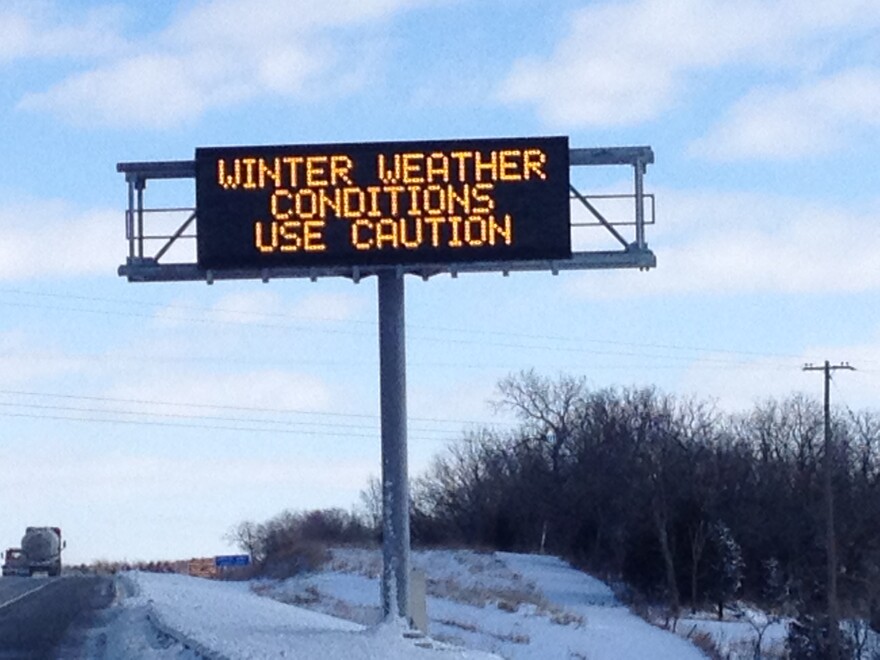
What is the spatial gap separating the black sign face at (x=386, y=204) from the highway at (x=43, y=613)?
7.54 m

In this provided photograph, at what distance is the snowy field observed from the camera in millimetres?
22391

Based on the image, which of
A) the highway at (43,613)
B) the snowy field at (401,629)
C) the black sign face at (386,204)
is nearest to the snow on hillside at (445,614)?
the snowy field at (401,629)

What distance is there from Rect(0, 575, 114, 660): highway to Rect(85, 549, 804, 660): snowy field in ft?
2.60

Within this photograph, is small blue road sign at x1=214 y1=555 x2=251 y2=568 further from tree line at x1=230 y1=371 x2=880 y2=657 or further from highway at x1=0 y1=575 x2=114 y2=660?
highway at x1=0 y1=575 x2=114 y2=660

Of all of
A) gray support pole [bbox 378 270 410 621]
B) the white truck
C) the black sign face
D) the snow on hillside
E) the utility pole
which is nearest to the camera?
the snow on hillside

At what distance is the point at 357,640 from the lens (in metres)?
22.0

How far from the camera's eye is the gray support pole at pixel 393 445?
25438mm

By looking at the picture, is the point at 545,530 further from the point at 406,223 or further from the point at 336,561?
the point at 406,223

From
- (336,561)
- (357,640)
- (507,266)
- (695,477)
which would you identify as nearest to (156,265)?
(507,266)

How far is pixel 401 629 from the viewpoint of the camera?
79.3ft

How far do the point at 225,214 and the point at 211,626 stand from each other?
7294 millimetres

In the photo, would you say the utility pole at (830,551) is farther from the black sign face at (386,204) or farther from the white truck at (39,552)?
the white truck at (39,552)

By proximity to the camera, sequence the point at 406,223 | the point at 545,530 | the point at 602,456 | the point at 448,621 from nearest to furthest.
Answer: the point at 406,223 → the point at 448,621 → the point at 545,530 → the point at 602,456

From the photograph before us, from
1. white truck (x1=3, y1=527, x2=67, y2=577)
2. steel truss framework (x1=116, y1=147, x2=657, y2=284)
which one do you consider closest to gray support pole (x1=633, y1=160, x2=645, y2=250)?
steel truss framework (x1=116, y1=147, x2=657, y2=284)
